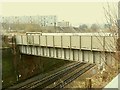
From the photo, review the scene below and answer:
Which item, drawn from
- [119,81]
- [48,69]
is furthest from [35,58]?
[119,81]

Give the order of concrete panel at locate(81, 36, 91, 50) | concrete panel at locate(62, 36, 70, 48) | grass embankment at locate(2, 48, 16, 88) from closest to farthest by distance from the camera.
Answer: concrete panel at locate(81, 36, 91, 50) → concrete panel at locate(62, 36, 70, 48) → grass embankment at locate(2, 48, 16, 88)

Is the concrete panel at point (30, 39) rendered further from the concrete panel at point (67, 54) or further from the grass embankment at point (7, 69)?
the concrete panel at point (67, 54)

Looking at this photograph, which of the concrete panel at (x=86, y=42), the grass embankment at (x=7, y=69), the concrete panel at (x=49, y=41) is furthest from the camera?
the grass embankment at (x=7, y=69)

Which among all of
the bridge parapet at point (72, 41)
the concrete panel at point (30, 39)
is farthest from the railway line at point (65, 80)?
the concrete panel at point (30, 39)

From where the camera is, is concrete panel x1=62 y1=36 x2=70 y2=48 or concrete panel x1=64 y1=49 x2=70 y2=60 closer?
concrete panel x1=64 y1=49 x2=70 y2=60

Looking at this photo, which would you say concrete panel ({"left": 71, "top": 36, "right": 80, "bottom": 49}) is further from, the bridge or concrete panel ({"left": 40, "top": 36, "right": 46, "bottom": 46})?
concrete panel ({"left": 40, "top": 36, "right": 46, "bottom": 46})

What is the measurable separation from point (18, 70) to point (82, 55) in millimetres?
15590

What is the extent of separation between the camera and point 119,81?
242 cm

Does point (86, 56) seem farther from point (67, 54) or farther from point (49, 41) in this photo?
point (49, 41)

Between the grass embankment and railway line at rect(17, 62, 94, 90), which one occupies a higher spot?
the grass embankment

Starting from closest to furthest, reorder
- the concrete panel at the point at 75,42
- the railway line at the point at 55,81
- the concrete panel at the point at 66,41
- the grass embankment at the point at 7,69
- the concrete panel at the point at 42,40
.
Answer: the concrete panel at the point at 75,42
the concrete panel at the point at 66,41
the concrete panel at the point at 42,40
the railway line at the point at 55,81
the grass embankment at the point at 7,69

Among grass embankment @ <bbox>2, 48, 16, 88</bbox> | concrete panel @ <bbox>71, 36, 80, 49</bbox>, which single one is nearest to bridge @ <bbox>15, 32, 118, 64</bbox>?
concrete panel @ <bbox>71, 36, 80, 49</bbox>

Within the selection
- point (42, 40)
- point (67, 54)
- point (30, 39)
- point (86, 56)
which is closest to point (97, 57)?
point (86, 56)

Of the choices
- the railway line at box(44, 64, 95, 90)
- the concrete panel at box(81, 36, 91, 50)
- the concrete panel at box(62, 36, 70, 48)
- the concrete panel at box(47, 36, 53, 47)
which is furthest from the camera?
the railway line at box(44, 64, 95, 90)
